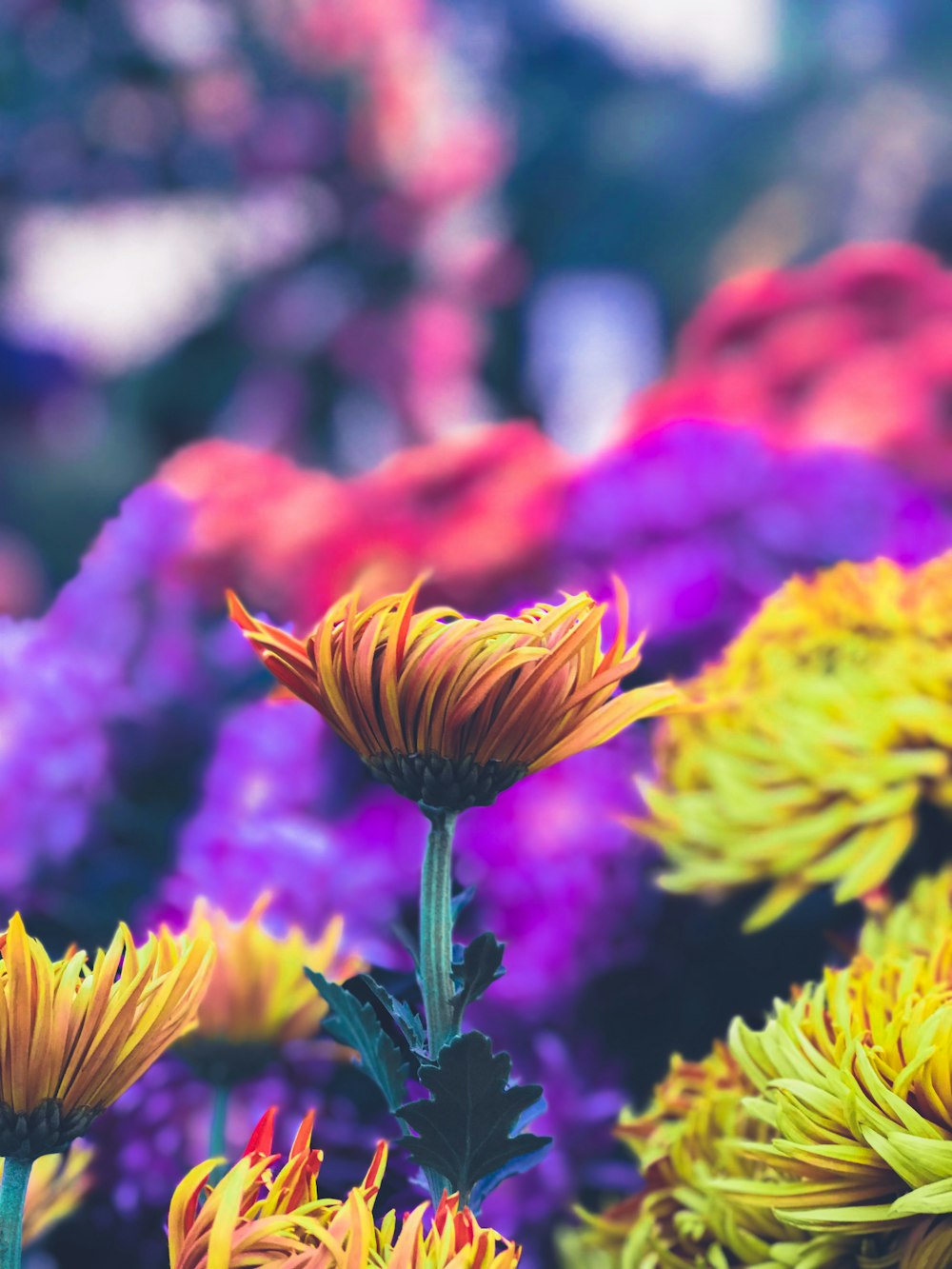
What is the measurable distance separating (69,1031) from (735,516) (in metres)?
0.25

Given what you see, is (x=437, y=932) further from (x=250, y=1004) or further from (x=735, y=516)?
(x=735, y=516)

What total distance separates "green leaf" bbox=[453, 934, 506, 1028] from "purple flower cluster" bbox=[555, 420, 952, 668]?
175 mm

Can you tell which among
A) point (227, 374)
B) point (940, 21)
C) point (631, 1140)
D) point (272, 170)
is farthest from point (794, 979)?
point (940, 21)

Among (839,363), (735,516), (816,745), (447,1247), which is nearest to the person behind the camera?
(447,1247)

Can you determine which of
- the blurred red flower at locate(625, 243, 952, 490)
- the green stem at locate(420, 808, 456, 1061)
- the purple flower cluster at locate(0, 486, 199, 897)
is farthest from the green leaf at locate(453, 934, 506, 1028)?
the blurred red flower at locate(625, 243, 952, 490)

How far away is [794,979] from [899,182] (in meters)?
1.25

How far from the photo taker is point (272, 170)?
1447 millimetres

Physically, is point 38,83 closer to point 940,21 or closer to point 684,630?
point 940,21

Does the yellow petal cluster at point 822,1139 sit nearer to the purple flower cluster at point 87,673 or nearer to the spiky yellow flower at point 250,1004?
the spiky yellow flower at point 250,1004

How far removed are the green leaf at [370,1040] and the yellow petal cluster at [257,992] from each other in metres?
0.04

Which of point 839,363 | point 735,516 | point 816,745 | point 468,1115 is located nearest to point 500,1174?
point 468,1115

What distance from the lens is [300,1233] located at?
16cm

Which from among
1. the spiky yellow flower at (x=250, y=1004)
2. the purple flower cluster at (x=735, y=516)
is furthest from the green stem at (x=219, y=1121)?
the purple flower cluster at (x=735, y=516)

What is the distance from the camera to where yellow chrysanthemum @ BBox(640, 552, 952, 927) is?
24cm
